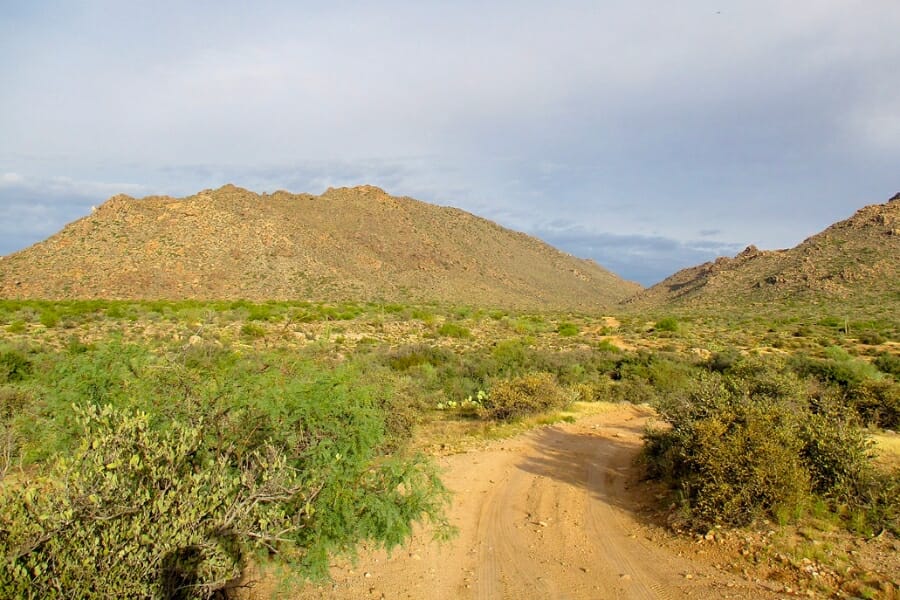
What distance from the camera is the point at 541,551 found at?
7.84 meters

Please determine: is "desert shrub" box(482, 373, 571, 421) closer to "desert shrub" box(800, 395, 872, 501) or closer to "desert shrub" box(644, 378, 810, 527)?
"desert shrub" box(644, 378, 810, 527)

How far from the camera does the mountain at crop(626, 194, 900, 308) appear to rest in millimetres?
57531

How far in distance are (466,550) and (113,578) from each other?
4987 mm

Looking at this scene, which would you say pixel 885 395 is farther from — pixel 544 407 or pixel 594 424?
pixel 544 407

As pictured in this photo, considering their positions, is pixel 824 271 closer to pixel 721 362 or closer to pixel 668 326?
pixel 668 326

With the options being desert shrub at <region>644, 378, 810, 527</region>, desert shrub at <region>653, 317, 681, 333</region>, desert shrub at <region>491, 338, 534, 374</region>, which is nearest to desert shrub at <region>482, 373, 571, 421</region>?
desert shrub at <region>491, 338, 534, 374</region>

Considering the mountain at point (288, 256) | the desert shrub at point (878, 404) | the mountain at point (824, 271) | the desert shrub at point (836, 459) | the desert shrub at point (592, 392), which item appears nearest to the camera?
the desert shrub at point (836, 459)

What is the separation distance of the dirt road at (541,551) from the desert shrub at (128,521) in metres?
2.02

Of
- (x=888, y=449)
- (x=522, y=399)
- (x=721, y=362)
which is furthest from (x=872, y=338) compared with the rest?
(x=522, y=399)

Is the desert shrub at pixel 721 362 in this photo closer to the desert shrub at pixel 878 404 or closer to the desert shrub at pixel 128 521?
the desert shrub at pixel 878 404

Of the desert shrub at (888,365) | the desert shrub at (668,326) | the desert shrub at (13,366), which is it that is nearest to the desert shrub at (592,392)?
the desert shrub at (888,365)

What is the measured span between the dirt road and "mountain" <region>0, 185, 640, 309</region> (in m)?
56.1

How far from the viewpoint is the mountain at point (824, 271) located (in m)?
57.5

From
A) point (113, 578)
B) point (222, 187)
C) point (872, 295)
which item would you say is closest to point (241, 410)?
point (113, 578)
